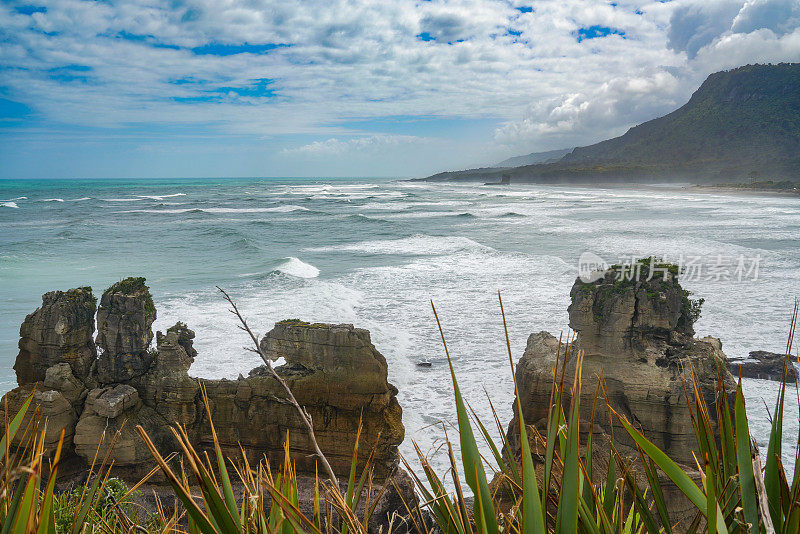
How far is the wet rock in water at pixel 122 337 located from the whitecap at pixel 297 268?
13.1 metres

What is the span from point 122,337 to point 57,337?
82cm

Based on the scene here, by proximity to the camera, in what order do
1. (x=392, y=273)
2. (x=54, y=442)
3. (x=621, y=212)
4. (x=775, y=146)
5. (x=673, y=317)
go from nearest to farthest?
(x=54, y=442)
(x=673, y=317)
(x=392, y=273)
(x=621, y=212)
(x=775, y=146)

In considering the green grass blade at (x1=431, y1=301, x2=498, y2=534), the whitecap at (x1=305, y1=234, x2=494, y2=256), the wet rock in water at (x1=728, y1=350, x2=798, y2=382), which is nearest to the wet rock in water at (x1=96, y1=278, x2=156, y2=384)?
the green grass blade at (x1=431, y1=301, x2=498, y2=534)

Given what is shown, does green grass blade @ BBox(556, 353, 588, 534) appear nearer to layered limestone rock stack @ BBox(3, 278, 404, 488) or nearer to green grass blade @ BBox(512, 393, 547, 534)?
green grass blade @ BBox(512, 393, 547, 534)

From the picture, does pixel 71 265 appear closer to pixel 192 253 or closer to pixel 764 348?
pixel 192 253

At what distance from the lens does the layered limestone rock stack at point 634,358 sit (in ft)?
21.2

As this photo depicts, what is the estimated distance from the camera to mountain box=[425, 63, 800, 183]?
90.2 meters

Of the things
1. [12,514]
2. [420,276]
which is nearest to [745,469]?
[12,514]

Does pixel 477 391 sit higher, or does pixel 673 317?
pixel 673 317

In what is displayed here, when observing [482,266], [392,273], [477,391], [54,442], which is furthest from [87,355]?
[482,266]

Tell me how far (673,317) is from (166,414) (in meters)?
7.00

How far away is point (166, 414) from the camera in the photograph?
687cm

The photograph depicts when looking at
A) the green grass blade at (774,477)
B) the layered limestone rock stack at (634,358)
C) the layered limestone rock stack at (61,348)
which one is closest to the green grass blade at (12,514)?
the green grass blade at (774,477)

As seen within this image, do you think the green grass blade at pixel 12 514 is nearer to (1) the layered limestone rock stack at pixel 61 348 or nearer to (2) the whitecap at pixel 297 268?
(1) the layered limestone rock stack at pixel 61 348
